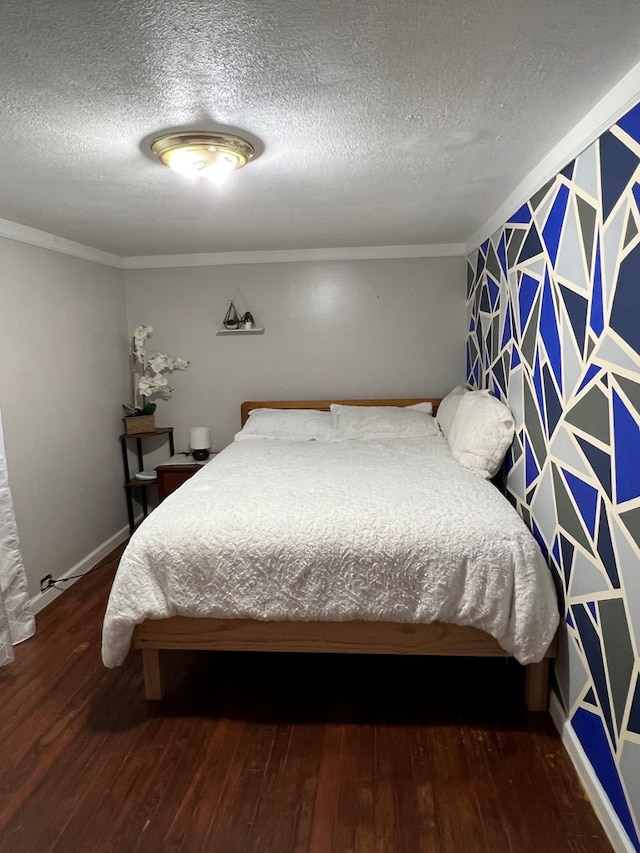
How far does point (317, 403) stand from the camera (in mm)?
4168

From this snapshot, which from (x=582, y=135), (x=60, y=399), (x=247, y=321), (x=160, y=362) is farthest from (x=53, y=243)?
(x=582, y=135)

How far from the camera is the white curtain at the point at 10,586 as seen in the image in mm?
2506

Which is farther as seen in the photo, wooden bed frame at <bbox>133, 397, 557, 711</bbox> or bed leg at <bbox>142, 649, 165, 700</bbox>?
bed leg at <bbox>142, 649, 165, 700</bbox>

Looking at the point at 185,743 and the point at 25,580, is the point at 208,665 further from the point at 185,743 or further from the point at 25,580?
the point at 25,580

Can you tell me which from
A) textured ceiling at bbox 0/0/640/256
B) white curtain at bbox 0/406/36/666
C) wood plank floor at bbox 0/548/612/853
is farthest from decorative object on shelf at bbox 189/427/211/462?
textured ceiling at bbox 0/0/640/256

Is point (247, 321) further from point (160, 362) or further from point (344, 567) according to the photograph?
point (344, 567)

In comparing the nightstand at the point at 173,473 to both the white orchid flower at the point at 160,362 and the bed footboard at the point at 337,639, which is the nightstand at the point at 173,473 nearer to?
the white orchid flower at the point at 160,362

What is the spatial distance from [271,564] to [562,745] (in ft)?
4.04

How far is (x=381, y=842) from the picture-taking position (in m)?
1.60

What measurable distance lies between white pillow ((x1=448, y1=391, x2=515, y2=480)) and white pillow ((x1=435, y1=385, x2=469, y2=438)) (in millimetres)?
467

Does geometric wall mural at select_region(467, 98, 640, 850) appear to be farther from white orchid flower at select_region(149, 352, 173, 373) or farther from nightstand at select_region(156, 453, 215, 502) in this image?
white orchid flower at select_region(149, 352, 173, 373)

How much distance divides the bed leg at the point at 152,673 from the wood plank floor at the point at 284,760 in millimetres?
63

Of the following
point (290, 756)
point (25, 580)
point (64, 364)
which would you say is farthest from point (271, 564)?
point (64, 364)

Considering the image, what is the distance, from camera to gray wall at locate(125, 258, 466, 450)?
4.04 metres
